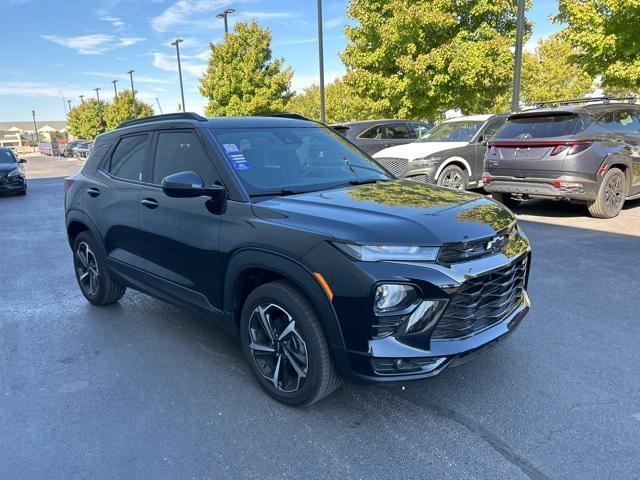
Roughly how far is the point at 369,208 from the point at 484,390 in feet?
4.57

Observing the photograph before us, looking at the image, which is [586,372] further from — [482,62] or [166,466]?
[482,62]

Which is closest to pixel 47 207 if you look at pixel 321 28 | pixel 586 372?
pixel 321 28

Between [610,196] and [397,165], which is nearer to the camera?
[610,196]

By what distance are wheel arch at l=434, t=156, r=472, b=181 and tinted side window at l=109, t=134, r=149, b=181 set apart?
6667 mm

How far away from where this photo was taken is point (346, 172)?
388 cm

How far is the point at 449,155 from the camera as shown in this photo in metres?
9.84

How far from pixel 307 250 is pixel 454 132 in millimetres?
8860

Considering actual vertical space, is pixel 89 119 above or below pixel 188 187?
above

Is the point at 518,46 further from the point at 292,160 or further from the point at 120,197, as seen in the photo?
the point at 120,197

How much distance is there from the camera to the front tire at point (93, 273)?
4.69 meters

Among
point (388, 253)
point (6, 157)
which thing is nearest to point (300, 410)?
point (388, 253)

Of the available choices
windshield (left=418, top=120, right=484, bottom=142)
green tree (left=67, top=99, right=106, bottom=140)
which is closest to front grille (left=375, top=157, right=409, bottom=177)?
windshield (left=418, top=120, right=484, bottom=142)

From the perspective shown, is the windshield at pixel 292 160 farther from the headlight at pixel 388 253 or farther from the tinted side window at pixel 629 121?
the tinted side window at pixel 629 121

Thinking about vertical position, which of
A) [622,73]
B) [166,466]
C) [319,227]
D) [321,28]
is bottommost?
[166,466]
